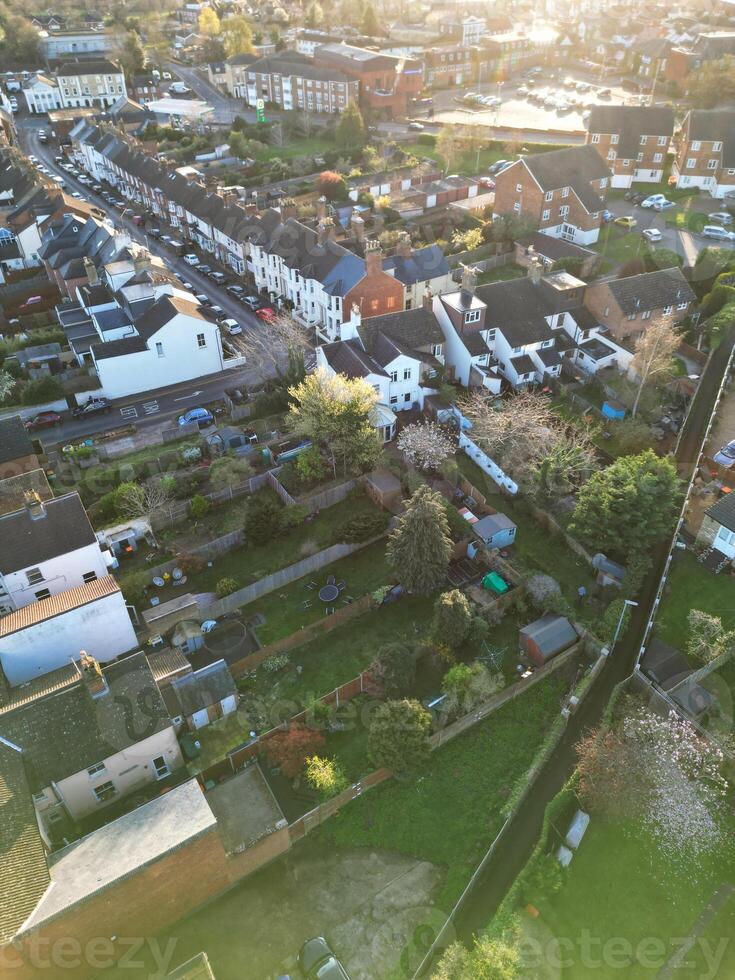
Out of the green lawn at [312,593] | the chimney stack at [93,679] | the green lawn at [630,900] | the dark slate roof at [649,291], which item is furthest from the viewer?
the dark slate roof at [649,291]

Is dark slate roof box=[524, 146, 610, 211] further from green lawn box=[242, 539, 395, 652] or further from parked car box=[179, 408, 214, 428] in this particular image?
green lawn box=[242, 539, 395, 652]

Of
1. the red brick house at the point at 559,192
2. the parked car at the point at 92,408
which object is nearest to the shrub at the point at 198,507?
the parked car at the point at 92,408

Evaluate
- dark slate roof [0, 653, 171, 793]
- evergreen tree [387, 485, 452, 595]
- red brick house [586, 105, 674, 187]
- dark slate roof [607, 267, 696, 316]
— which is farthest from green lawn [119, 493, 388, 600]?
red brick house [586, 105, 674, 187]

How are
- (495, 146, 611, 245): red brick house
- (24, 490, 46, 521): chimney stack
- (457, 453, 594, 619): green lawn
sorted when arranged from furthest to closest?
(495, 146, 611, 245): red brick house, (457, 453, 594, 619): green lawn, (24, 490, 46, 521): chimney stack

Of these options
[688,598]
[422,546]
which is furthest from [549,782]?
[688,598]

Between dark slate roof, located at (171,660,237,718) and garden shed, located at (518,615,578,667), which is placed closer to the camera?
dark slate roof, located at (171,660,237,718)

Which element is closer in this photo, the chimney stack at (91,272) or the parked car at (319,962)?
the parked car at (319,962)

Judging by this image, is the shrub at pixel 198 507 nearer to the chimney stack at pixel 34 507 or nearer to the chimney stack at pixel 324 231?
the chimney stack at pixel 34 507

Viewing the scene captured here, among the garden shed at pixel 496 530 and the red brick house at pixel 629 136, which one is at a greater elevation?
the red brick house at pixel 629 136
